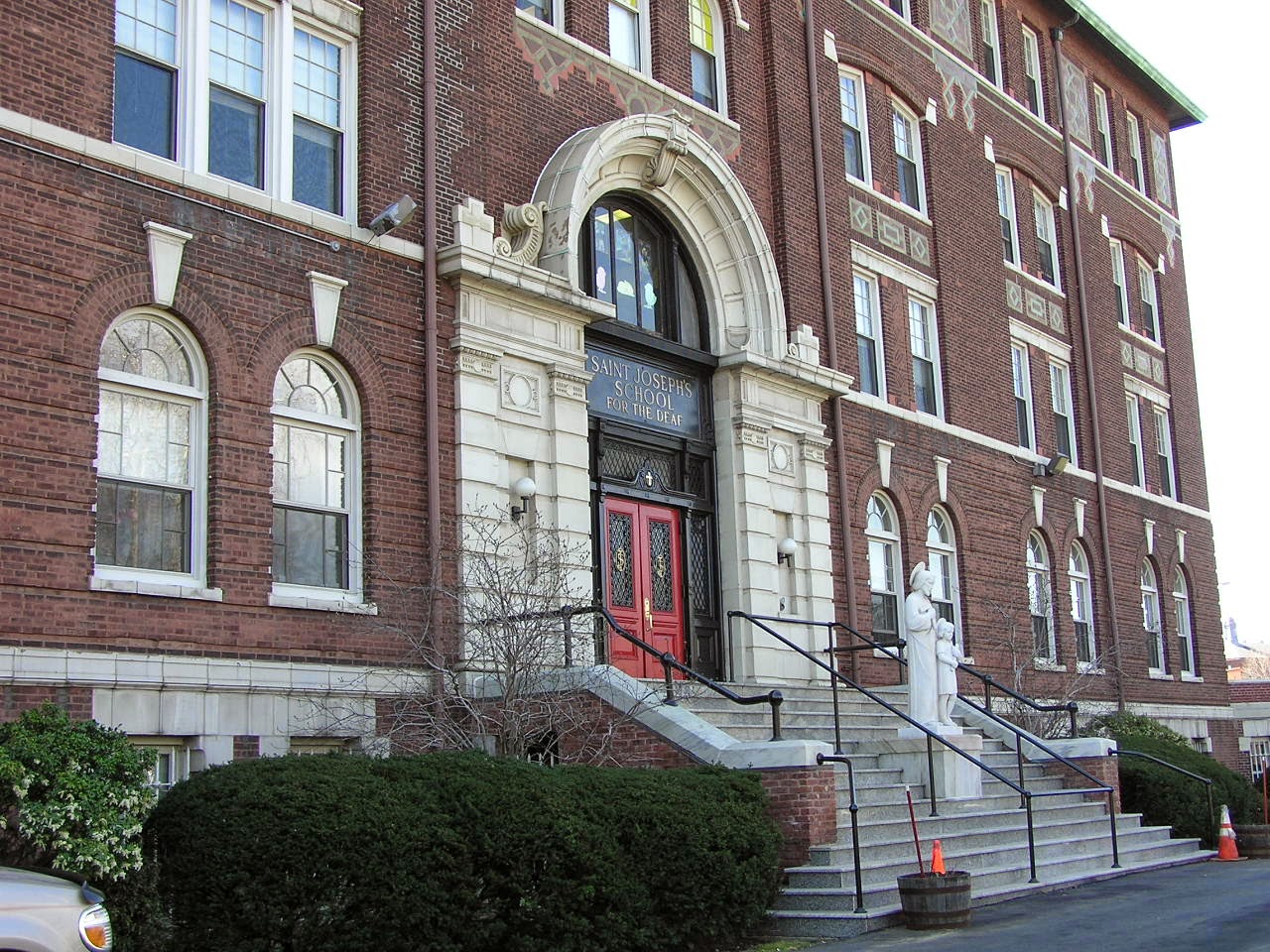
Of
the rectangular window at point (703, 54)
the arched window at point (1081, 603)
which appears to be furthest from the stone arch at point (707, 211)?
the arched window at point (1081, 603)

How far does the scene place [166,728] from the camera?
12.8 m

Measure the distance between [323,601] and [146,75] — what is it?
4.99 m

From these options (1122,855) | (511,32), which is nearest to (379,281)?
(511,32)

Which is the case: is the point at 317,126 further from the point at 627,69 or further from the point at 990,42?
the point at 990,42

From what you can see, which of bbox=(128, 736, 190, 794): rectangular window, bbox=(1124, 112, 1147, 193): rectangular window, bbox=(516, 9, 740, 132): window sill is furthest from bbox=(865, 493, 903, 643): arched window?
bbox=(1124, 112, 1147, 193): rectangular window

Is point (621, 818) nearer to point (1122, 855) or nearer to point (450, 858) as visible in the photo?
point (450, 858)

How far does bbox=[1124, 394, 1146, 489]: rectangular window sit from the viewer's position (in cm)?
3017

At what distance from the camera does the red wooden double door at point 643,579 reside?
17875mm

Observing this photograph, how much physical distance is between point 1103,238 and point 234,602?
22.3m

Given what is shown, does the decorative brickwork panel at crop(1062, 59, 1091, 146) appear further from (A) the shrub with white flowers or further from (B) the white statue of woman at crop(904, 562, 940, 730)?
(A) the shrub with white flowers

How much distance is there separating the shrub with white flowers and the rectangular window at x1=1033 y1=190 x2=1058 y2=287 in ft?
72.4

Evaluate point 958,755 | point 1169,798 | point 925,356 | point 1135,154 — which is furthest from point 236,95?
point 1135,154

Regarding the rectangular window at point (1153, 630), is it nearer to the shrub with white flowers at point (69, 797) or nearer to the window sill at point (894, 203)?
the window sill at point (894, 203)

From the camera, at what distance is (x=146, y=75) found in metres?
13.9
